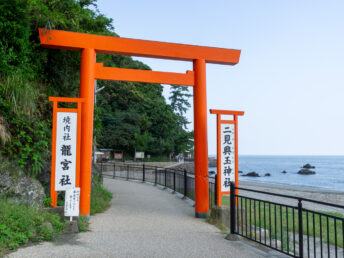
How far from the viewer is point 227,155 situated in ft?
24.2

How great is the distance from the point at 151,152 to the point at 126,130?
616 centimetres

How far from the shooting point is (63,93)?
9312mm

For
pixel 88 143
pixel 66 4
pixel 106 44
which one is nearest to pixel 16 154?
pixel 88 143

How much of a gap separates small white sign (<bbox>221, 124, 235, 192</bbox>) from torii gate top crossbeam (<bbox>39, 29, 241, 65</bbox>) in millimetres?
2250

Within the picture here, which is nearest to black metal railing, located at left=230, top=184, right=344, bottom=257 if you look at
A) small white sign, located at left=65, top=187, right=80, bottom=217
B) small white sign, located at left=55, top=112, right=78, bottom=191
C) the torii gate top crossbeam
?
small white sign, located at left=65, top=187, right=80, bottom=217

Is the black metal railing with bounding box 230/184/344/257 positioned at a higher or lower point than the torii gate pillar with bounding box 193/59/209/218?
lower

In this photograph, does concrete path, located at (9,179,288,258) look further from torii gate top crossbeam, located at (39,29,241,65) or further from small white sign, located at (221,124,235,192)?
torii gate top crossbeam, located at (39,29,241,65)

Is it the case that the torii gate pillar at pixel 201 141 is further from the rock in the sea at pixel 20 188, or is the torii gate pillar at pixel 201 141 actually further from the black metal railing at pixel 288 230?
the rock in the sea at pixel 20 188

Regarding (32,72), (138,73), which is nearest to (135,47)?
(138,73)

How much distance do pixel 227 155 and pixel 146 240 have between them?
3195 mm

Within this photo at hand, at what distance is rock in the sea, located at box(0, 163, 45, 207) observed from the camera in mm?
5656

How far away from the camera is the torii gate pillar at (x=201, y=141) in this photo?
766 cm

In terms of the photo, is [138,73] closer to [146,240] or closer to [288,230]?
[146,240]

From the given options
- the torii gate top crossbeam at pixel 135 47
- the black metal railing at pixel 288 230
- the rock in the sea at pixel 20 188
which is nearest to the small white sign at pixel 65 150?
the rock in the sea at pixel 20 188
